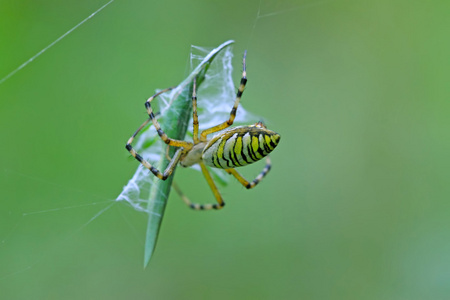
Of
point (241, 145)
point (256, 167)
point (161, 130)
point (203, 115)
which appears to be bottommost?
point (241, 145)

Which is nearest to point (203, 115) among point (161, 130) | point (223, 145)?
point (223, 145)

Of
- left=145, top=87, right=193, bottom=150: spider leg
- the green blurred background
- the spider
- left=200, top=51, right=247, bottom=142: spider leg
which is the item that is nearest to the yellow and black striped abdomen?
the spider

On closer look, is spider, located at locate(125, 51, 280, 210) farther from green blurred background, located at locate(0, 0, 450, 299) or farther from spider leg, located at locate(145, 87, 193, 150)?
green blurred background, located at locate(0, 0, 450, 299)

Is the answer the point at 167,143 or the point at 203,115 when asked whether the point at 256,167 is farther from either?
the point at 167,143

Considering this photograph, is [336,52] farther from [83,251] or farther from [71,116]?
[83,251]

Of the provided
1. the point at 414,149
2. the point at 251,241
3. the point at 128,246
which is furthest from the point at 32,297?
the point at 414,149

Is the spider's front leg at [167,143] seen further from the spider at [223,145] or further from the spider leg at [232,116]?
the spider leg at [232,116]

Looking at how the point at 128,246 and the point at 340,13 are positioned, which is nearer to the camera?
the point at 128,246
